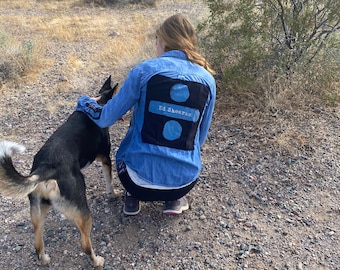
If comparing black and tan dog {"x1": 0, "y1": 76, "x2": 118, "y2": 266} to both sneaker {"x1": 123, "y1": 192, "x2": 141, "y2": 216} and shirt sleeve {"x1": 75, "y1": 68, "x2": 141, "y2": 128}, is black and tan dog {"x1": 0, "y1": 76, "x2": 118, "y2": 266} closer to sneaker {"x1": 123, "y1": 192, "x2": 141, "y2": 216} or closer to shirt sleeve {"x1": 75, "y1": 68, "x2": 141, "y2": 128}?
shirt sleeve {"x1": 75, "y1": 68, "x2": 141, "y2": 128}

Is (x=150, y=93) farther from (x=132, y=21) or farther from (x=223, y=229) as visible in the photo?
(x=132, y=21)

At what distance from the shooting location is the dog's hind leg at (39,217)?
270 centimetres

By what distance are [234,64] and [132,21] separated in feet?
19.8

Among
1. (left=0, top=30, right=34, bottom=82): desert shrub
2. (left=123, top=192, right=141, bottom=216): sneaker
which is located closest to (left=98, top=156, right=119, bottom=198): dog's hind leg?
(left=123, top=192, right=141, bottom=216): sneaker

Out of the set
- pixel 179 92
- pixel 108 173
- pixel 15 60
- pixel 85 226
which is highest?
pixel 179 92

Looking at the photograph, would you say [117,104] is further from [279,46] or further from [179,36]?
[279,46]

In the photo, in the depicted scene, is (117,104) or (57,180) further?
(117,104)

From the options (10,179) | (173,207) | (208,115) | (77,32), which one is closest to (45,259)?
(10,179)

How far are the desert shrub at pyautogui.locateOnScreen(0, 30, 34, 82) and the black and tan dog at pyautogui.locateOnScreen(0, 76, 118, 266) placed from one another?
3750mm

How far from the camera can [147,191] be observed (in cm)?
315

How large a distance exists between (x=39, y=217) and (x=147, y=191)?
859mm

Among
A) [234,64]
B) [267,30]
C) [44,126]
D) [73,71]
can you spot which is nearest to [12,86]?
[73,71]

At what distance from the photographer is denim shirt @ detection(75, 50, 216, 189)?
2.75 m

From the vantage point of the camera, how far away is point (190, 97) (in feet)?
9.21
